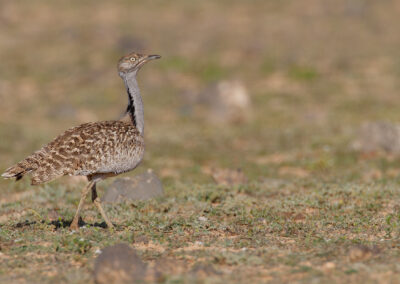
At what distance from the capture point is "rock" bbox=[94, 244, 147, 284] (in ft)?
23.2

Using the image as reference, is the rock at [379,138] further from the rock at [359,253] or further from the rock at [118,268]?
the rock at [118,268]

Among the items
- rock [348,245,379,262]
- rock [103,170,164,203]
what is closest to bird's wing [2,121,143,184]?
rock [103,170,164,203]

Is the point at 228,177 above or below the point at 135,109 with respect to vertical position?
below

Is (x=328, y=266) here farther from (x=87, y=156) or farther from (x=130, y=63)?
(x=130, y=63)

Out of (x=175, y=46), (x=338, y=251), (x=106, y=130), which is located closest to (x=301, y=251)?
(x=338, y=251)

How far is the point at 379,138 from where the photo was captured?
62.1 feet

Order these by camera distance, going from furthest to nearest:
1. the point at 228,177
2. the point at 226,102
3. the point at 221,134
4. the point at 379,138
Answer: the point at 226,102 < the point at 221,134 < the point at 379,138 < the point at 228,177

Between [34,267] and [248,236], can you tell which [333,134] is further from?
[34,267]

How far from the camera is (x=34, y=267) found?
7938 millimetres

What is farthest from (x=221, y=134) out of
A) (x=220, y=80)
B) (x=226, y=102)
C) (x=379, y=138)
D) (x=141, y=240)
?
(x=141, y=240)

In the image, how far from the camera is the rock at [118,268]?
23.2 ft

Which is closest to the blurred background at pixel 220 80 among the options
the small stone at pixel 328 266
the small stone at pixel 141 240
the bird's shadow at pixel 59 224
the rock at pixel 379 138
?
the rock at pixel 379 138

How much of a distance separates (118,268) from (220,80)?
72.9 feet

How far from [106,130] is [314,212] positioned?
14.1 ft
